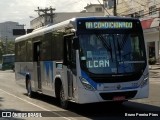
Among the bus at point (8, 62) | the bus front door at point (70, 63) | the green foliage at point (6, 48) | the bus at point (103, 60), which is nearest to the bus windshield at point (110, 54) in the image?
the bus at point (103, 60)

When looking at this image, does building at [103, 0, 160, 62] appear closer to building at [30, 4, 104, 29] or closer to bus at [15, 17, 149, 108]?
bus at [15, 17, 149, 108]

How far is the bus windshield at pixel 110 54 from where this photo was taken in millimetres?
13195

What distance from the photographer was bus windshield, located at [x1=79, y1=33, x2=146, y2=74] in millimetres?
13195

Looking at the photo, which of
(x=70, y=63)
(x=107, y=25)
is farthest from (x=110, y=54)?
(x=70, y=63)

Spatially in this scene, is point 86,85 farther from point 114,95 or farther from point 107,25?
point 107,25

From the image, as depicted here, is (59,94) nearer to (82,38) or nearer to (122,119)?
(82,38)

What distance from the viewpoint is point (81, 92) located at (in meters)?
13.0

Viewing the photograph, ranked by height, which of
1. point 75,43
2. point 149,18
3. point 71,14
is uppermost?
point 71,14

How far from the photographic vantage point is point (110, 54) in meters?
13.3

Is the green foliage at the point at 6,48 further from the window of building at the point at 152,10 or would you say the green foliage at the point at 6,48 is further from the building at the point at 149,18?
the window of building at the point at 152,10

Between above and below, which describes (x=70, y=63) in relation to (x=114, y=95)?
above

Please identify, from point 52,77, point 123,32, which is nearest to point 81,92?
point 123,32

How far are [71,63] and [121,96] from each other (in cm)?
190

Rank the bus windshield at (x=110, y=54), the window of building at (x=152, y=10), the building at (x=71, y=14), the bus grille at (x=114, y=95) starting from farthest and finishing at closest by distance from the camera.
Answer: the building at (x=71, y=14), the window of building at (x=152, y=10), the bus windshield at (x=110, y=54), the bus grille at (x=114, y=95)
